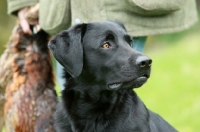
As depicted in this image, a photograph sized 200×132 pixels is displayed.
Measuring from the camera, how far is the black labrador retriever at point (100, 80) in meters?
4.01

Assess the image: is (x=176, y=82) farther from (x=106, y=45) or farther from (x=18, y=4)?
(x=106, y=45)

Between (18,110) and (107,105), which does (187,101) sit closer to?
(18,110)

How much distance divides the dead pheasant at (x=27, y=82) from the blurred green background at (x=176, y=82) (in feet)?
8.16

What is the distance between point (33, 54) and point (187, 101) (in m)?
3.54

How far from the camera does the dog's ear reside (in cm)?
405

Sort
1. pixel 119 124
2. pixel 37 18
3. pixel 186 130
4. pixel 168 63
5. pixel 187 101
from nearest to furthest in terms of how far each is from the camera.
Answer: pixel 119 124
pixel 37 18
pixel 186 130
pixel 187 101
pixel 168 63

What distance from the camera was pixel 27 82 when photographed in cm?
531

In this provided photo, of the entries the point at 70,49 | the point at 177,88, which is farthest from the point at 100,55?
the point at 177,88

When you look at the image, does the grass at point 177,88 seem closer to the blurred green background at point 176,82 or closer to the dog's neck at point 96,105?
the blurred green background at point 176,82

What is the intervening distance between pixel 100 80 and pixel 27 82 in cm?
135

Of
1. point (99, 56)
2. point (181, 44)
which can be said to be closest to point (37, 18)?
point (99, 56)

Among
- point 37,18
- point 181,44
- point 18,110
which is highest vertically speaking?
point 37,18

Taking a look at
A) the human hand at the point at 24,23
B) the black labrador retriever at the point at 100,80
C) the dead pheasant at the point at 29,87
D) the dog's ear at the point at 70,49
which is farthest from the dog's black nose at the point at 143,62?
the human hand at the point at 24,23

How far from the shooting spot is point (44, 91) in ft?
17.4
